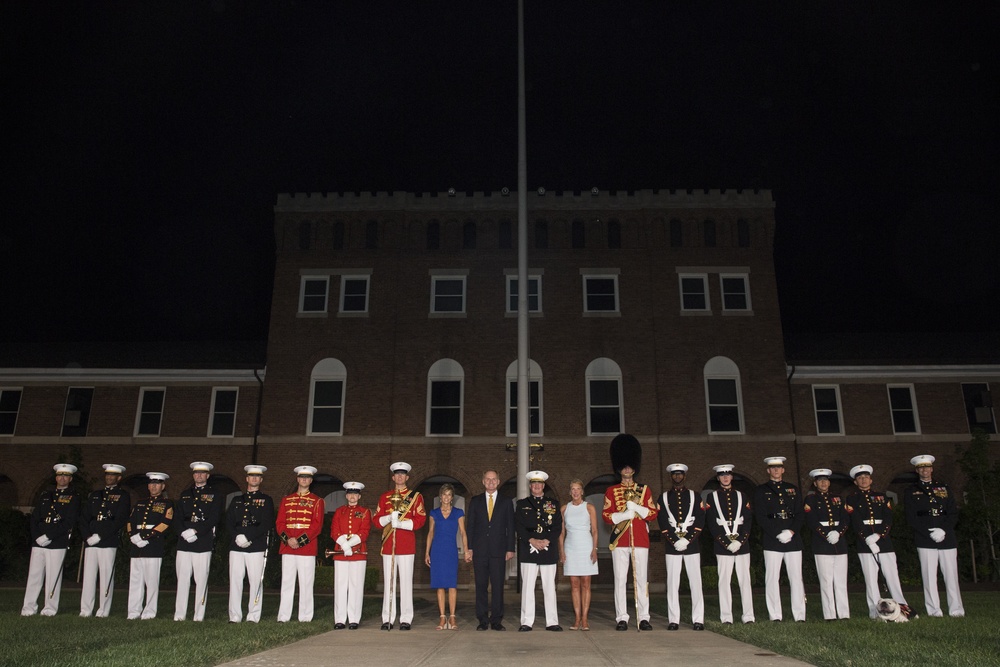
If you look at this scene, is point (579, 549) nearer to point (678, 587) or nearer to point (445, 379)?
point (678, 587)

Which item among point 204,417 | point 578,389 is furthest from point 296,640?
point 204,417

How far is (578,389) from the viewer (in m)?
24.2

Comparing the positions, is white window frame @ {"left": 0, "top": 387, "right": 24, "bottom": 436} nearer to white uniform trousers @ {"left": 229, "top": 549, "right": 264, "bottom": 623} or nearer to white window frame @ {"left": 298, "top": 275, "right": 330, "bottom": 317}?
white window frame @ {"left": 298, "top": 275, "right": 330, "bottom": 317}

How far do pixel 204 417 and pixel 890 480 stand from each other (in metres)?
21.9

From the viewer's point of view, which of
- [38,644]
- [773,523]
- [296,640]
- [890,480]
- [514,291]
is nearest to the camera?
[38,644]

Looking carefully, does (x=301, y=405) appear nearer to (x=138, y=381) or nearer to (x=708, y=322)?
(x=138, y=381)

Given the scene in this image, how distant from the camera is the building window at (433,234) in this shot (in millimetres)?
26031

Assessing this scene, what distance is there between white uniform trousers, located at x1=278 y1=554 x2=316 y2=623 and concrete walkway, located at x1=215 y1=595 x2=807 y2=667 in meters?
0.98

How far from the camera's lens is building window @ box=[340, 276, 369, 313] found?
2556 centimetres

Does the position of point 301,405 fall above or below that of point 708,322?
below

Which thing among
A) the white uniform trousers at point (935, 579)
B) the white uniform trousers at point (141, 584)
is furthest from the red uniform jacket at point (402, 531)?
the white uniform trousers at point (935, 579)

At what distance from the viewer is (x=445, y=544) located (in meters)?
10.8

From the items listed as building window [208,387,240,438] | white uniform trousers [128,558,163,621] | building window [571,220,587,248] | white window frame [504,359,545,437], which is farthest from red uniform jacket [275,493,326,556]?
building window [571,220,587,248]

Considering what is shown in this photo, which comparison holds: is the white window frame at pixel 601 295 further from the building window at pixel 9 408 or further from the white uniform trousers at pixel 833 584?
the building window at pixel 9 408
